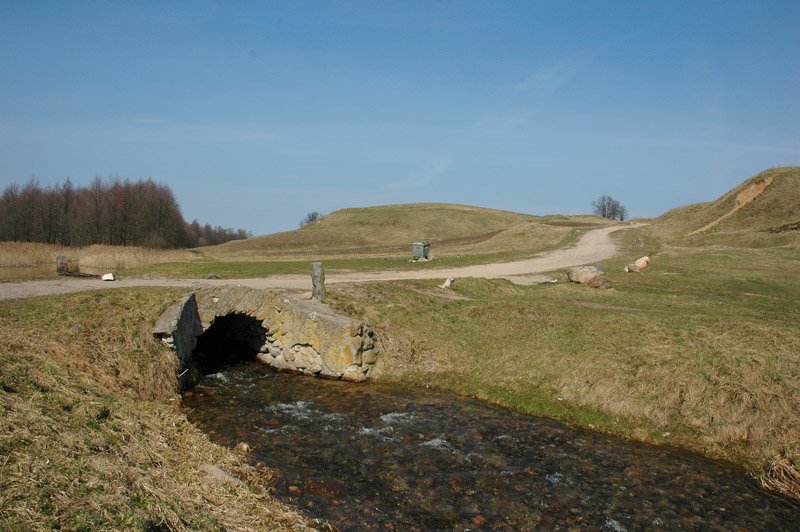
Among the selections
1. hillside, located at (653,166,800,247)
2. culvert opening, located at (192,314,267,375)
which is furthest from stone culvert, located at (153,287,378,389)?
hillside, located at (653,166,800,247)

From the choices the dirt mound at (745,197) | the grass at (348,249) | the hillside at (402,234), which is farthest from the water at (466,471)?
the dirt mound at (745,197)

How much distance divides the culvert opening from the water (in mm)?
3690

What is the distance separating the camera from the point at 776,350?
13.7 metres

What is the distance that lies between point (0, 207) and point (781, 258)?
90.2m

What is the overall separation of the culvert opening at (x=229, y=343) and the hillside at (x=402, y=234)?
30.6m

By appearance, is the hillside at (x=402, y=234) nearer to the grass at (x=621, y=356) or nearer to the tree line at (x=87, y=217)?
the tree line at (x=87, y=217)

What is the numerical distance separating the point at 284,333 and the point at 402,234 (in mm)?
61471

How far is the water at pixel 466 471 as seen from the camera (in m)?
8.21

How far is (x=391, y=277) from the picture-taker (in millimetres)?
26906

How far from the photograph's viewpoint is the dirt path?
18.5m

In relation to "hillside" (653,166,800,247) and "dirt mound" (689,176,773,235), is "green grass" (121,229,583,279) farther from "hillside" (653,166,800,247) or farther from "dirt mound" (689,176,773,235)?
"dirt mound" (689,176,773,235)

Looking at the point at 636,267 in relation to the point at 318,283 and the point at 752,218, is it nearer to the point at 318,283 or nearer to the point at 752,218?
the point at 318,283

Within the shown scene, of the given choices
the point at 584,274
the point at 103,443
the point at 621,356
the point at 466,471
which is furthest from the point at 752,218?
the point at 103,443

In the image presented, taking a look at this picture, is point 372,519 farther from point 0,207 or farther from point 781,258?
point 0,207
